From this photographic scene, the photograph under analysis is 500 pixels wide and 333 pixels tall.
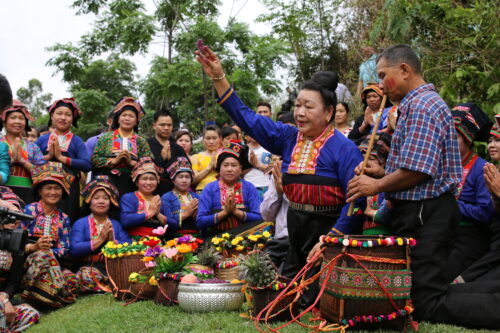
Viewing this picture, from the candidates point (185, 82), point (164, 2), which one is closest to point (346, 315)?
point (185, 82)

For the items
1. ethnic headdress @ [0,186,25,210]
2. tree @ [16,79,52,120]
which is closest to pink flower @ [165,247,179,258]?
ethnic headdress @ [0,186,25,210]

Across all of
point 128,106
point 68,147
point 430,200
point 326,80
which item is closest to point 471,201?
point 430,200

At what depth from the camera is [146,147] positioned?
7.70 meters

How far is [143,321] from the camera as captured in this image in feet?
15.4

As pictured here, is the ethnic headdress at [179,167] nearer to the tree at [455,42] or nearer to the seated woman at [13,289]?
the seated woman at [13,289]

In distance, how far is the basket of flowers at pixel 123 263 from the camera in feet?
19.2

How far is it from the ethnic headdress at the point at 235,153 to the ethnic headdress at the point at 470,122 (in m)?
3.12

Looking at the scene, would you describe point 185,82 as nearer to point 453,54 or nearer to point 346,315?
point 453,54

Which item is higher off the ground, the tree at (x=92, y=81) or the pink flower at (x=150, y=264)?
the tree at (x=92, y=81)

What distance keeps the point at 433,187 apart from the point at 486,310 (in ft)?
3.00

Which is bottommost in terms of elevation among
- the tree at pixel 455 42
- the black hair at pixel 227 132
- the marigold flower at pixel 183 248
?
the marigold flower at pixel 183 248

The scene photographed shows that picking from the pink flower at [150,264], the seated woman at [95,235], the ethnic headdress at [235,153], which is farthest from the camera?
the ethnic headdress at [235,153]

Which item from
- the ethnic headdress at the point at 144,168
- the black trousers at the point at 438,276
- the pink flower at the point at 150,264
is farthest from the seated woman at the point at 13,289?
the black trousers at the point at 438,276

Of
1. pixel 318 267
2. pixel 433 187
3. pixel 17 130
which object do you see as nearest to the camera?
pixel 433 187
